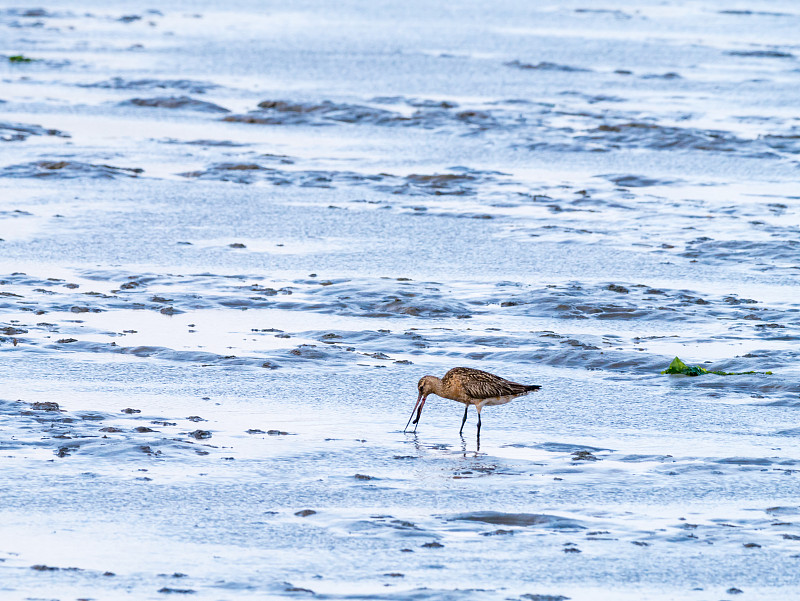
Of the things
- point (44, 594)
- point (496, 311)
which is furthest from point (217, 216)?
point (44, 594)

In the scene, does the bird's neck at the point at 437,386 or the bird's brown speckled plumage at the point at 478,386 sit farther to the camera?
the bird's neck at the point at 437,386

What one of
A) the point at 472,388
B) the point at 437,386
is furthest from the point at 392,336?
the point at 472,388

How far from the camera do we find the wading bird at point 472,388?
340 inches

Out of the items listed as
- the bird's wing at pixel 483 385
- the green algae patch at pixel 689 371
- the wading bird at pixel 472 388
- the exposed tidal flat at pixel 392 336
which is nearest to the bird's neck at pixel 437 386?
the wading bird at pixel 472 388

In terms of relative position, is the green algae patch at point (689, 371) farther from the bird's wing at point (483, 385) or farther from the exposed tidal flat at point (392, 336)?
the bird's wing at point (483, 385)

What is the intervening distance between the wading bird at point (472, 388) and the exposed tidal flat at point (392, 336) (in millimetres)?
238

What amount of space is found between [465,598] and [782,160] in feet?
43.8

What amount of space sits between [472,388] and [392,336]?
7.42 ft

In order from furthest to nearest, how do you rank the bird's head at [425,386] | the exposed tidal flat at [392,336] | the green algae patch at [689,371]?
the green algae patch at [689,371] < the bird's head at [425,386] < the exposed tidal flat at [392,336]

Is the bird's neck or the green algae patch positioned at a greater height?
the bird's neck

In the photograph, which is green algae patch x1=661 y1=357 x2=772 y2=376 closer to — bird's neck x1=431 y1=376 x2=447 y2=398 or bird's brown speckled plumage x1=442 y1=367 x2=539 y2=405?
bird's brown speckled plumage x1=442 y1=367 x2=539 y2=405

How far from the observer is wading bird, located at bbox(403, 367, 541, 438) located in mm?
8625

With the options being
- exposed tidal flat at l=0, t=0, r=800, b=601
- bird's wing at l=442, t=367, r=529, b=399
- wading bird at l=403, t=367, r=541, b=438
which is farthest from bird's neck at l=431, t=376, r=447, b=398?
exposed tidal flat at l=0, t=0, r=800, b=601

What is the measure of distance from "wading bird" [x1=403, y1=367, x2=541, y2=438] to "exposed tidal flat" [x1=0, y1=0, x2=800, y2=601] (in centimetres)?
24
